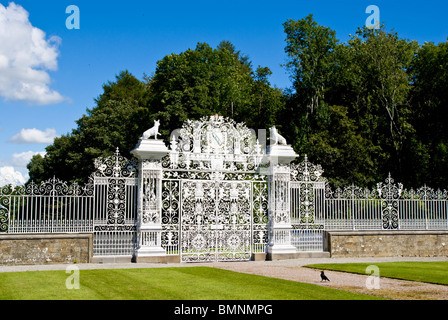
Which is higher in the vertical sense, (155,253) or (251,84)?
(251,84)

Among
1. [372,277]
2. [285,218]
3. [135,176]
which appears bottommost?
[372,277]

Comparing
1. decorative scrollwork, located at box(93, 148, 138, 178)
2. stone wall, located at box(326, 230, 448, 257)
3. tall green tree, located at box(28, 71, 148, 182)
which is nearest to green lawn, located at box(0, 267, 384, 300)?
decorative scrollwork, located at box(93, 148, 138, 178)

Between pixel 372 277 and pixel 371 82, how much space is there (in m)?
24.6

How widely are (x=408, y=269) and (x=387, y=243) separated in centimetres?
445

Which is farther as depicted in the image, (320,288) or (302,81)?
(302,81)

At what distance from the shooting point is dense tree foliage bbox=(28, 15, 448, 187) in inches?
1246

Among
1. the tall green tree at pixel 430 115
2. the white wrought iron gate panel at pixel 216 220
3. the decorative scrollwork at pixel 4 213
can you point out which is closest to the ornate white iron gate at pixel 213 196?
the white wrought iron gate panel at pixel 216 220

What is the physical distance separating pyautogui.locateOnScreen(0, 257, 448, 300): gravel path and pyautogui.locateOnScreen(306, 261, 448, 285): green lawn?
54 centimetres

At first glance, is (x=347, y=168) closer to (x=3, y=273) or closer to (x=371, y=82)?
(x=371, y=82)

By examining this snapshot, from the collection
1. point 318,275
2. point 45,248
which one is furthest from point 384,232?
point 45,248

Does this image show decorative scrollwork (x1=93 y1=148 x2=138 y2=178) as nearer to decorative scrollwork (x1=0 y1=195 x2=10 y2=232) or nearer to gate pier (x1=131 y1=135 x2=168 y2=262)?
gate pier (x1=131 y1=135 x2=168 y2=262)

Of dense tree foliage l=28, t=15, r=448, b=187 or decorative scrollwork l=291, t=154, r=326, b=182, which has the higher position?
dense tree foliage l=28, t=15, r=448, b=187
